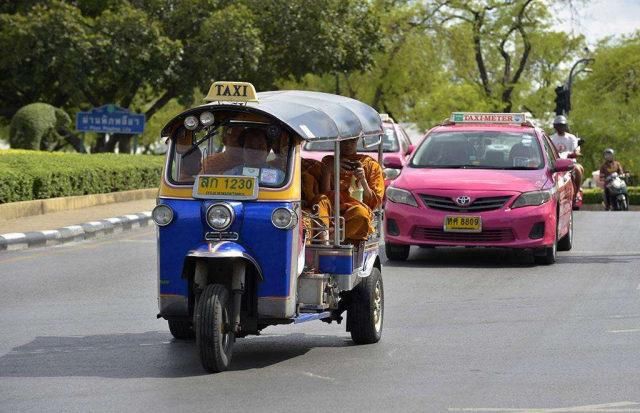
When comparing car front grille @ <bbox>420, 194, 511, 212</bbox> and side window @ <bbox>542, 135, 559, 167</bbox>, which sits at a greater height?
side window @ <bbox>542, 135, 559, 167</bbox>

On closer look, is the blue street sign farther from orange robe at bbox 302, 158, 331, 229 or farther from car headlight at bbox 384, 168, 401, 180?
orange robe at bbox 302, 158, 331, 229

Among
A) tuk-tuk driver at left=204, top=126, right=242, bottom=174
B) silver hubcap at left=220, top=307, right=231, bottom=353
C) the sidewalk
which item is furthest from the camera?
the sidewalk

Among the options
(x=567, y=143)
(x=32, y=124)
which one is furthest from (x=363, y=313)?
(x=32, y=124)

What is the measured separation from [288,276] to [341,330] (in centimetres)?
209

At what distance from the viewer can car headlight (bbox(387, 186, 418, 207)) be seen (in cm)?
1712

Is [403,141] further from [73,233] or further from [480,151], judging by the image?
[480,151]

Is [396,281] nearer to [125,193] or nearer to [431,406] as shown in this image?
[431,406]

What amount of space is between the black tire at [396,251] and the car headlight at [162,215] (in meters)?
7.78

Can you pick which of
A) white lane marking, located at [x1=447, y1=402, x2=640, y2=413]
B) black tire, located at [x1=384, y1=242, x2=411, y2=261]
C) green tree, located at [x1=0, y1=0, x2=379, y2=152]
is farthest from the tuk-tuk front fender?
green tree, located at [x1=0, y1=0, x2=379, y2=152]

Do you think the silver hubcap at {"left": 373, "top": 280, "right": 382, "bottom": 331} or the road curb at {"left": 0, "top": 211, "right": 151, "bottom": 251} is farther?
the road curb at {"left": 0, "top": 211, "right": 151, "bottom": 251}

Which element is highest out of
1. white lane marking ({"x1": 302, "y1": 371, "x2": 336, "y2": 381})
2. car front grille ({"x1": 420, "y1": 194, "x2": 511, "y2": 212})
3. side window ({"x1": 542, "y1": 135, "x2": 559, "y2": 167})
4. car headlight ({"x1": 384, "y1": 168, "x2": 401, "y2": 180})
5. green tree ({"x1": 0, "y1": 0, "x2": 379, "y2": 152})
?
green tree ({"x1": 0, "y1": 0, "x2": 379, "y2": 152})

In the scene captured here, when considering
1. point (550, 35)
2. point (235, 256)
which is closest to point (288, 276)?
point (235, 256)

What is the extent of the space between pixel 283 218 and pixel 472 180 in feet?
25.3

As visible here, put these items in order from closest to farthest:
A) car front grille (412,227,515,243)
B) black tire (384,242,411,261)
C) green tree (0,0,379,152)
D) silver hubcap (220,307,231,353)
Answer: silver hubcap (220,307,231,353) → car front grille (412,227,515,243) → black tire (384,242,411,261) → green tree (0,0,379,152)
